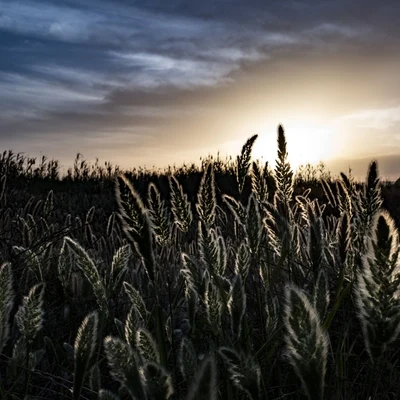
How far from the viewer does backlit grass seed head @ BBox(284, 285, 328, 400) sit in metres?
0.87

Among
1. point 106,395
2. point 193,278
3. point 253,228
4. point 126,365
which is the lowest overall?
point 106,395

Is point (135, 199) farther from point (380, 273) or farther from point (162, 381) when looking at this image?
point (380, 273)

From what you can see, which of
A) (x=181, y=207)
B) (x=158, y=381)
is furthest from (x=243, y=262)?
(x=158, y=381)

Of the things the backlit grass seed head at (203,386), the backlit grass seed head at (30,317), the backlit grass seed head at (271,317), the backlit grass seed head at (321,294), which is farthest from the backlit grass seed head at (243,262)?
the backlit grass seed head at (203,386)

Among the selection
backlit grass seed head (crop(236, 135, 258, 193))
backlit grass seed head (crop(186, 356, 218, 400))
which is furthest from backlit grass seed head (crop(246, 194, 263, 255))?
backlit grass seed head (crop(186, 356, 218, 400))

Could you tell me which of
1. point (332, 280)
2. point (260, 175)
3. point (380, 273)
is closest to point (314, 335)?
point (380, 273)

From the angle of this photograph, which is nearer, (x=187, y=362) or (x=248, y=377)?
(x=248, y=377)

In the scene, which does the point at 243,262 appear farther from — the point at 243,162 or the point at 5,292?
the point at 5,292

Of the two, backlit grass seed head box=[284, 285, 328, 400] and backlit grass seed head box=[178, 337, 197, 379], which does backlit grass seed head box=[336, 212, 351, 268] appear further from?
backlit grass seed head box=[284, 285, 328, 400]

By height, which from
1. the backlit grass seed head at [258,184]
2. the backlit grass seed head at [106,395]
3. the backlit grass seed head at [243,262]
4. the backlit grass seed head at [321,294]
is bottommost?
the backlit grass seed head at [106,395]

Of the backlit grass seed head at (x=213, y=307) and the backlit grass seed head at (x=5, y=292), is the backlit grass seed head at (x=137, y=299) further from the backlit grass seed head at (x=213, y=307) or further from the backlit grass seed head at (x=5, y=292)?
the backlit grass seed head at (x=5, y=292)

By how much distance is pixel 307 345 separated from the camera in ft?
2.86

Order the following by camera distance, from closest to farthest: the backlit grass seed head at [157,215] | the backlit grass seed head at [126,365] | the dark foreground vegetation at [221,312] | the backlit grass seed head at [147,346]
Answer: the dark foreground vegetation at [221,312], the backlit grass seed head at [126,365], the backlit grass seed head at [147,346], the backlit grass seed head at [157,215]

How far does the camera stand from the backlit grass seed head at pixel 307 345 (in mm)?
873
